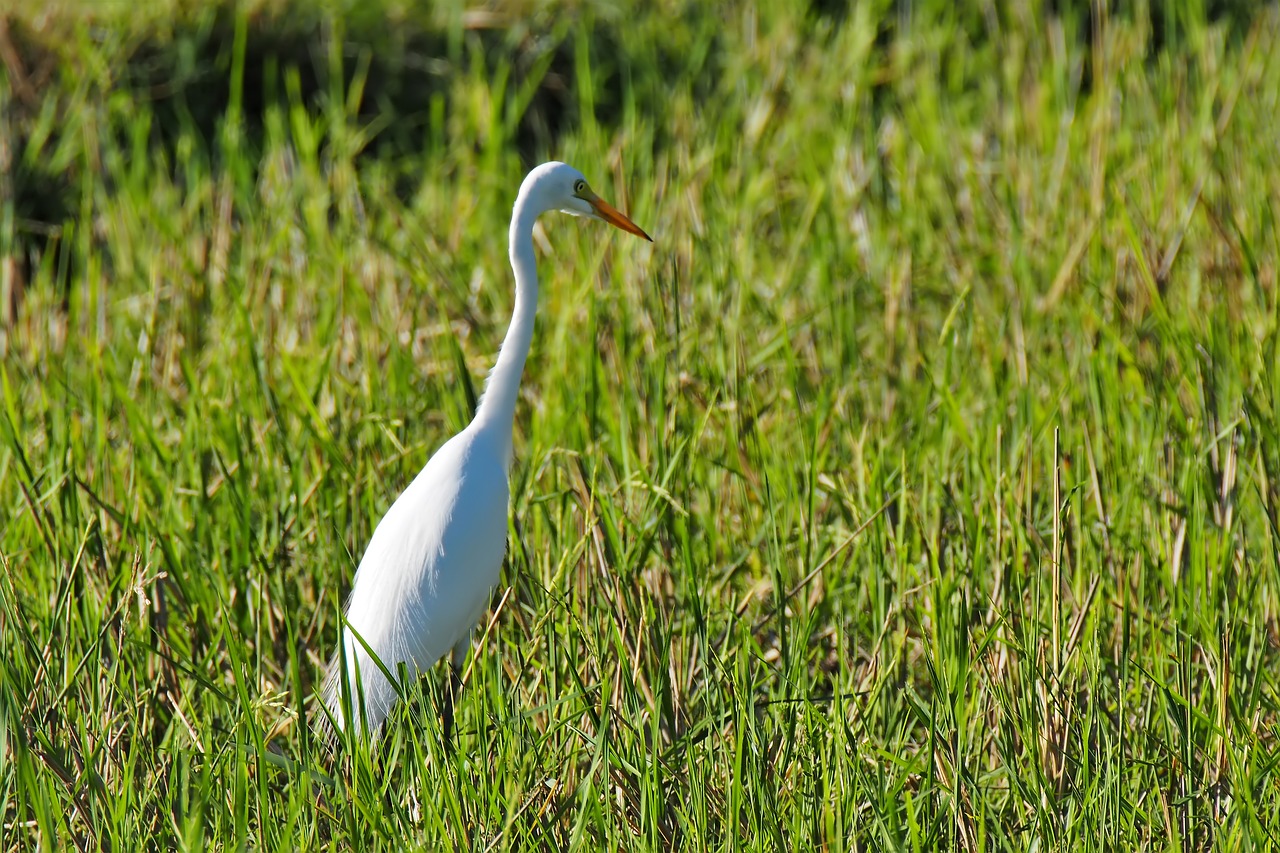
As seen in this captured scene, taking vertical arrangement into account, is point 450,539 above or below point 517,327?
below

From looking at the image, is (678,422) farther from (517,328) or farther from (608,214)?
(517,328)

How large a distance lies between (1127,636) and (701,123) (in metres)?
2.31

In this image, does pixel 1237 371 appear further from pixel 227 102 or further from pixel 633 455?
pixel 227 102

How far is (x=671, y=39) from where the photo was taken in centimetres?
459

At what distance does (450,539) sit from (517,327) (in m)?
0.30

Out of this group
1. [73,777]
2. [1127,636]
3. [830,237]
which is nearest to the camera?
[73,777]

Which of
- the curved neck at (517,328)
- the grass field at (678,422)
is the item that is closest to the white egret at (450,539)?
the curved neck at (517,328)

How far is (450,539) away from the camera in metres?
1.95

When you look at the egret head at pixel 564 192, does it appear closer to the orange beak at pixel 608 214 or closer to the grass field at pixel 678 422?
the orange beak at pixel 608 214

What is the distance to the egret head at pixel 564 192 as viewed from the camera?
6.52 feet

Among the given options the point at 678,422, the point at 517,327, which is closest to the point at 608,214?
the point at 517,327

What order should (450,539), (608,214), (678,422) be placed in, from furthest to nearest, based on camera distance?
(678,422) → (608,214) → (450,539)

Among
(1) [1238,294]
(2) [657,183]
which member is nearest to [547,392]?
(2) [657,183]

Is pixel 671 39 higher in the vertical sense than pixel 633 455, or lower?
higher
